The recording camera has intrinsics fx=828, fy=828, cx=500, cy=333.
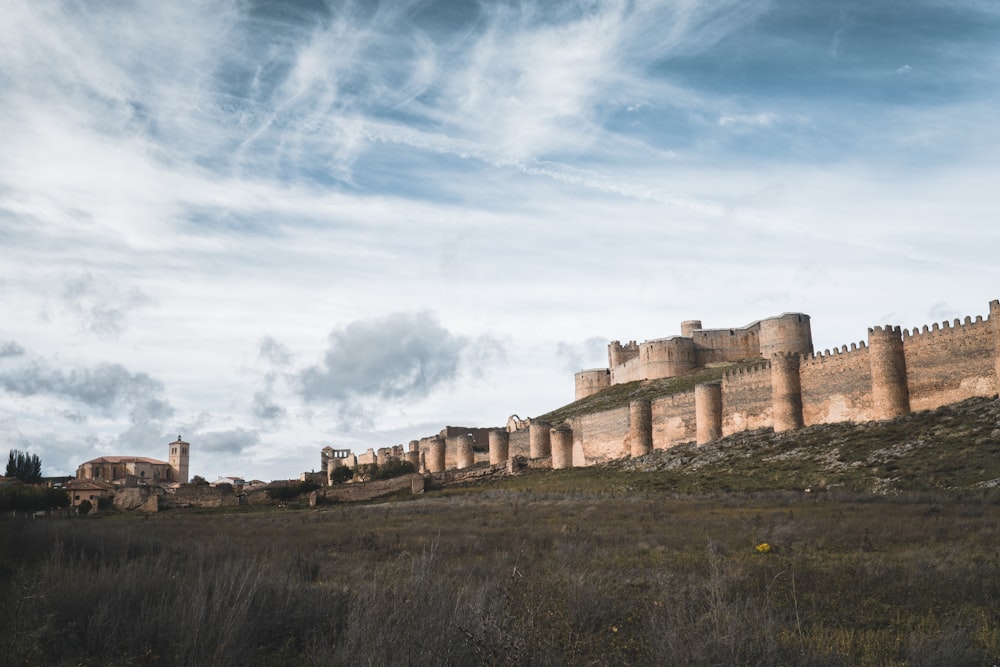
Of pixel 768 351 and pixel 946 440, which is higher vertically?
pixel 768 351

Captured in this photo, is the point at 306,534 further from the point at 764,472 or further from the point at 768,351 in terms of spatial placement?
→ the point at 768,351

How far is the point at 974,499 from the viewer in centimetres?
1780

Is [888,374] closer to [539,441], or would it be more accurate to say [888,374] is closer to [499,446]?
[539,441]

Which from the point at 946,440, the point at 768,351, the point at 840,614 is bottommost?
the point at 840,614

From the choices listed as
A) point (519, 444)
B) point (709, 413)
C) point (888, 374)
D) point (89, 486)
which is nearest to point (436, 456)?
point (519, 444)

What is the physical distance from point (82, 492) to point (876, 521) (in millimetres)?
59900

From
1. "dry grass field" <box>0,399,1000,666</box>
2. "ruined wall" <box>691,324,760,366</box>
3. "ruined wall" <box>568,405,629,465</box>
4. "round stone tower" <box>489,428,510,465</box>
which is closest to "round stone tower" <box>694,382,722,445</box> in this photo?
"ruined wall" <box>568,405,629,465</box>

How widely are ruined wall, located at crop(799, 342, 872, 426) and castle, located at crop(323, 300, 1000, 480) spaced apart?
0.04 m

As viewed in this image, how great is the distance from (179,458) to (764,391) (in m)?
104

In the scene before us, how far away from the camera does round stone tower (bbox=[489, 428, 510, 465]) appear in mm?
54812

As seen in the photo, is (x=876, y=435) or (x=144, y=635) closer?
(x=144, y=635)

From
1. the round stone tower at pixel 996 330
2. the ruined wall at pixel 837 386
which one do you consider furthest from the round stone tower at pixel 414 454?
the round stone tower at pixel 996 330

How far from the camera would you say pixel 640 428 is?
147ft

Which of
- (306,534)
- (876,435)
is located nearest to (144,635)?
(306,534)
